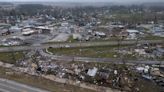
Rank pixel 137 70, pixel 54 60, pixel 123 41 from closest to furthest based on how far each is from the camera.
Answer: pixel 137 70, pixel 54 60, pixel 123 41

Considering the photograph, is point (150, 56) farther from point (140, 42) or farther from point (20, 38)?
point (20, 38)

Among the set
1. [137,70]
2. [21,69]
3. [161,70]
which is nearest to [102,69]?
[137,70]

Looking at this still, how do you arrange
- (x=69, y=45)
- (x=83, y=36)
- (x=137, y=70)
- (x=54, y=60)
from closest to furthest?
(x=137, y=70) < (x=54, y=60) < (x=69, y=45) < (x=83, y=36)

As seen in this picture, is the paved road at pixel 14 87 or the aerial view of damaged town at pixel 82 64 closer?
the paved road at pixel 14 87

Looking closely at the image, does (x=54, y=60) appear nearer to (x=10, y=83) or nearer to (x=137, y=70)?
(x=10, y=83)

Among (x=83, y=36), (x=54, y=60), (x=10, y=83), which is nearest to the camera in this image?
(x=10, y=83)

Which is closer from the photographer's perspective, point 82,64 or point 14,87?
point 14,87

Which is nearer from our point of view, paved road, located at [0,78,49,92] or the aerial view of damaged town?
paved road, located at [0,78,49,92]

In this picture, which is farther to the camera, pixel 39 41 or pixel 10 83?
pixel 39 41

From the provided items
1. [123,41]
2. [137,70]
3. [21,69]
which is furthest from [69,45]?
[137,70]
